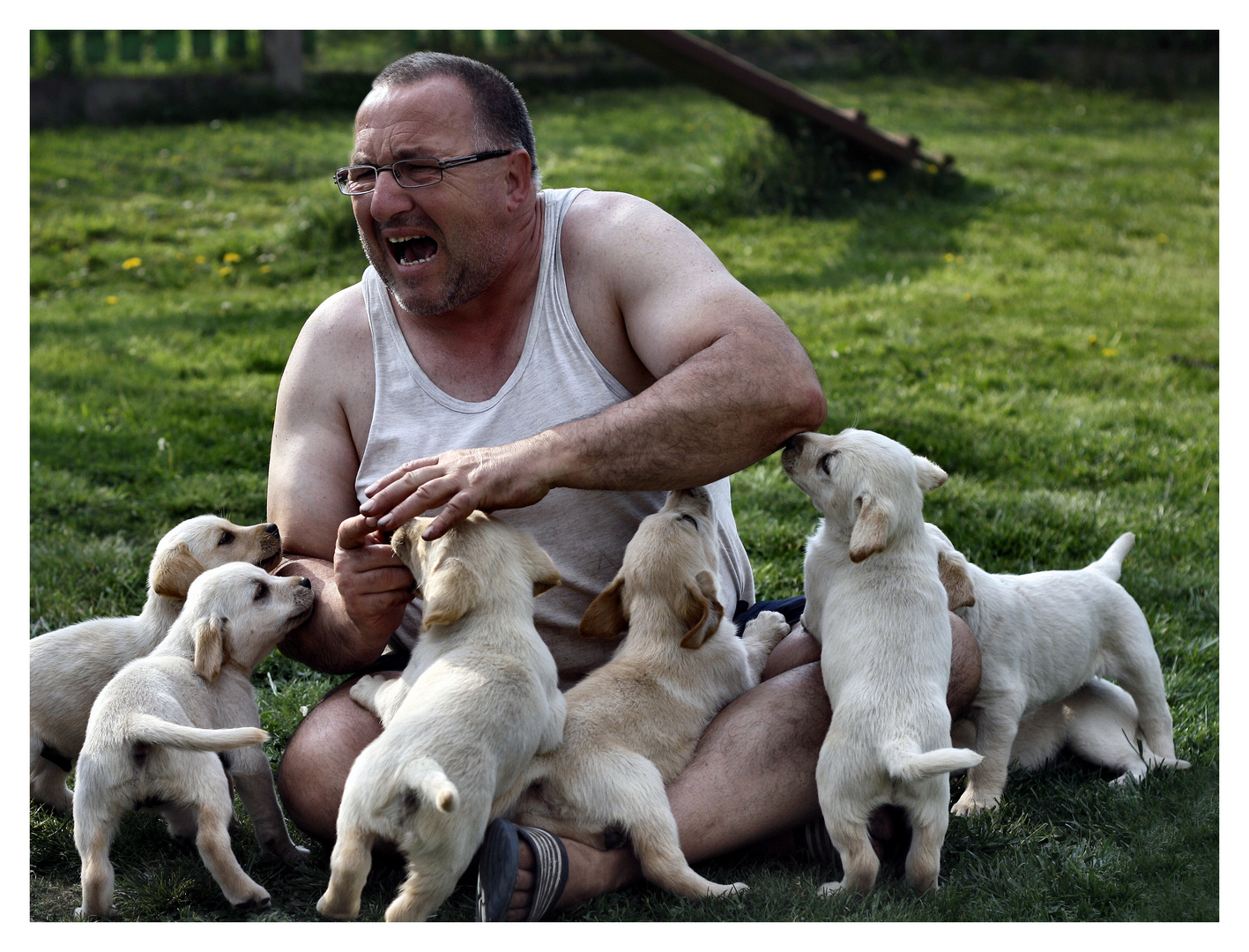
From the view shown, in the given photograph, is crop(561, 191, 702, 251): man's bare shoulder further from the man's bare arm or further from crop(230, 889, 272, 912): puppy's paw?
crop(230, 889, 272, 912): puppy's paw

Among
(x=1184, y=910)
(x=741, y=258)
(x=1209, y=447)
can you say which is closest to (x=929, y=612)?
(x=1184, y=910)

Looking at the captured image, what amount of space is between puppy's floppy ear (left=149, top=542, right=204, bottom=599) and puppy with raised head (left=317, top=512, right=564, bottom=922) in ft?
2.39

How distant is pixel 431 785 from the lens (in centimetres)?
245

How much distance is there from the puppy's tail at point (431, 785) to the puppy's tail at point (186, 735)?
390 millimetres

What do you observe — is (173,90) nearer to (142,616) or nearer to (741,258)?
(741,258)

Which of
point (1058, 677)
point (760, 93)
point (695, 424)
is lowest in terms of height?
point (1058, 677)

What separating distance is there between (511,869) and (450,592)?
2.20 ft

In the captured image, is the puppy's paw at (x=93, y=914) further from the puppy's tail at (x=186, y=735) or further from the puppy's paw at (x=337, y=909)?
the puppy's paw at (x=337, y=909)

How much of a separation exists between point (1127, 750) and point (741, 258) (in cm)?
559

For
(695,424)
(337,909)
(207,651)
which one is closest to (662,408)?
(695,424)

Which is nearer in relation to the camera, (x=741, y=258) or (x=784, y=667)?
(x=784, y=667)

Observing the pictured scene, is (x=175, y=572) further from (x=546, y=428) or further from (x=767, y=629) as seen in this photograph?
(x=767, y=629)

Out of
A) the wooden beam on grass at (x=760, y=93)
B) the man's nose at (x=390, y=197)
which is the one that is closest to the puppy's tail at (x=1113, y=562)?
the man's nose at (x=390, y=197)

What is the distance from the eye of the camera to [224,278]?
8664mm
